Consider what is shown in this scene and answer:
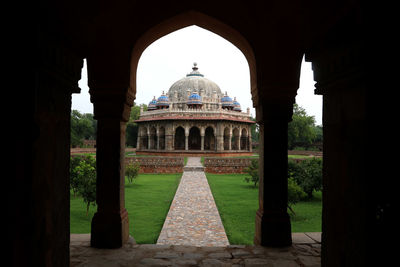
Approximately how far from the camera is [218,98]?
36.3 meters

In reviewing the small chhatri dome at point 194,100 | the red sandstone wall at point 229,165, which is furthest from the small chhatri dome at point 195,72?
the red sandstone wall at point 229,165

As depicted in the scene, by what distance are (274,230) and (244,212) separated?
378 cm

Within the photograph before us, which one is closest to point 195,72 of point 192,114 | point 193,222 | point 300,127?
point 192,114

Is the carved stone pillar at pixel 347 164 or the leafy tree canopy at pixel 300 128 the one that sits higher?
the leafy tree canopy at pixel 300 128

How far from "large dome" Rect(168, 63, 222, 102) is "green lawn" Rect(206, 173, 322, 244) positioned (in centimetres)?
2515

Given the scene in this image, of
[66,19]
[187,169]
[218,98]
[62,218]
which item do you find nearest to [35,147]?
[62,218]

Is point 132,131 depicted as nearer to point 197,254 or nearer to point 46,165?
point 197,254

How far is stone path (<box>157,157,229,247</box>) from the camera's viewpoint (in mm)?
5184

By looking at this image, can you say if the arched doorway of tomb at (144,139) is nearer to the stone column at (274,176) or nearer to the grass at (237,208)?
the grass at (237,208)

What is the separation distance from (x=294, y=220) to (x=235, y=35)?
506 cm

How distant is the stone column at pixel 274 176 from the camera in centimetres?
389

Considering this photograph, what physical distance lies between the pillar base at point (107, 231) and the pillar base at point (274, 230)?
2058mm

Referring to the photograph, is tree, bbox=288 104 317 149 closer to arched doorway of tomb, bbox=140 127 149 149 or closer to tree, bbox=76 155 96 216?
arched doorway of tomb, bbox=140 127 149 149

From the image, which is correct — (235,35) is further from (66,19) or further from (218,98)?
(218,98)
